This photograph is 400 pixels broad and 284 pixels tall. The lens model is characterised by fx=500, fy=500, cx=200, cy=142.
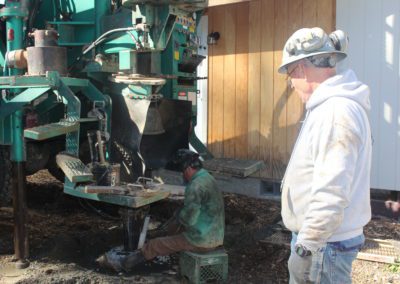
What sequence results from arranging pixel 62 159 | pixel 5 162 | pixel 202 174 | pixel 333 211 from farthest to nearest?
pixel 5 162 → pixel 202 174 → pixel 62 159 → pixel 333 211

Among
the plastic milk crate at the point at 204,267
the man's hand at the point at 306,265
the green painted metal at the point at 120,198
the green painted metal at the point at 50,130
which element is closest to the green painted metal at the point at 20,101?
the green painted metal at the point at 50,130

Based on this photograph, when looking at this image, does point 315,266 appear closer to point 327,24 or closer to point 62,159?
point 62,159

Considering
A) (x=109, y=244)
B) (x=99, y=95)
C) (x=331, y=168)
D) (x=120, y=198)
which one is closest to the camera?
(x=331, y=168)

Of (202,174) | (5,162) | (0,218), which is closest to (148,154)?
(202,174)

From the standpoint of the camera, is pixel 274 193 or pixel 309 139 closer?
pixel 309 139

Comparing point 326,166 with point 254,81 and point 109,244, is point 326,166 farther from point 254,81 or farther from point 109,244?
point 254,81

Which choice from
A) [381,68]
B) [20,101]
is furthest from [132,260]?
[381,68]

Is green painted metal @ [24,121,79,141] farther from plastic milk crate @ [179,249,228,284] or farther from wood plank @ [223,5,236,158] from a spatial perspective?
wood plank @ [223,5,236,158]

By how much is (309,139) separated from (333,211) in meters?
0.38

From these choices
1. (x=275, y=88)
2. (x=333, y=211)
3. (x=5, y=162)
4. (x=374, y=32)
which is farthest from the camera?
(x=275, y=88)

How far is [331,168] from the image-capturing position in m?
2.26

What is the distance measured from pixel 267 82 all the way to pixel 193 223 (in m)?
3.05

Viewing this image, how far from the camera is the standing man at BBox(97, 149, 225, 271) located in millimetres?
4449

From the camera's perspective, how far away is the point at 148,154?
524 cm
